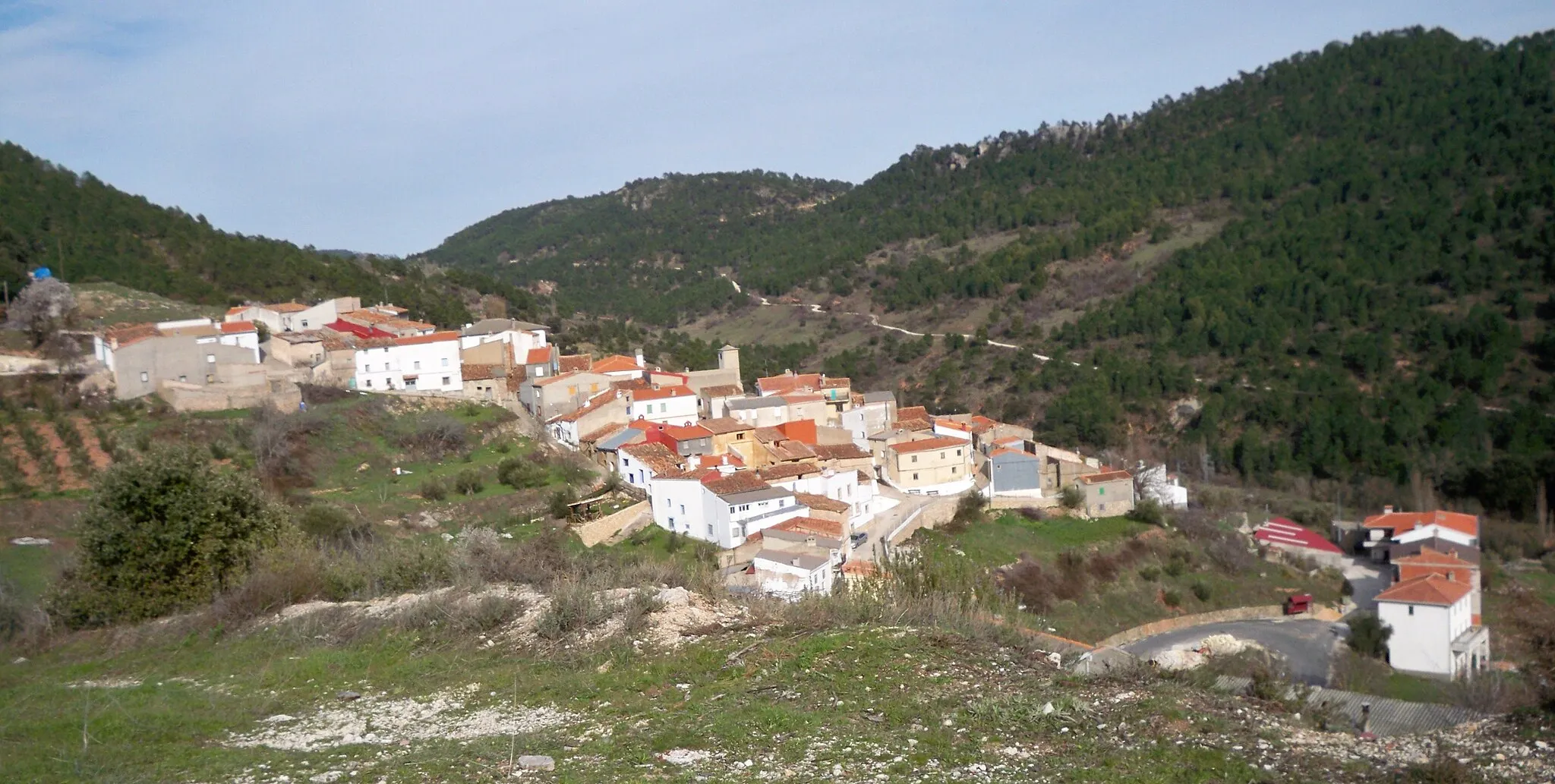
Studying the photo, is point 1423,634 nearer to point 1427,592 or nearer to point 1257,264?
point 1427,592

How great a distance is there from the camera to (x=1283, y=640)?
25.0m

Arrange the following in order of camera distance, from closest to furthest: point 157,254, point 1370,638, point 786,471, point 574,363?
point 1370,638, point 786,471, point 574,363, point 157,254

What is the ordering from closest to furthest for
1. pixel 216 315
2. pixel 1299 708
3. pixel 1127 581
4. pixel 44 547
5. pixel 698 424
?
pixel 1299 708
pixel 44 547
pixel 1127 581
pixel 698 424
pixel 216 315

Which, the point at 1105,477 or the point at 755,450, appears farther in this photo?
the point at 1105,477

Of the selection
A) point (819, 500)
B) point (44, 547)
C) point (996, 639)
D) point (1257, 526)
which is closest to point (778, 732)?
point (996, 639)

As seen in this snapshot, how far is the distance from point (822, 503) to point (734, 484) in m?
2.46

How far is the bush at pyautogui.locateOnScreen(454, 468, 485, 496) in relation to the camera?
23953mm

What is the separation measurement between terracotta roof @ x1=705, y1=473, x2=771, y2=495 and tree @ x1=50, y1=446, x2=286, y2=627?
13224mm

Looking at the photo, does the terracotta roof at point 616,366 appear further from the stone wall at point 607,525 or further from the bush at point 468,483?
the stone wall at point 607,525

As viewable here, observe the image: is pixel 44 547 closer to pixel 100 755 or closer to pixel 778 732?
pixel 100 755

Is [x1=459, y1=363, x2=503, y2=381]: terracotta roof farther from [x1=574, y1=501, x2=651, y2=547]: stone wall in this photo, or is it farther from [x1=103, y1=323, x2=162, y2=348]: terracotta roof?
[x1=574, y1=501, x2=651, y2=547]: stone wall

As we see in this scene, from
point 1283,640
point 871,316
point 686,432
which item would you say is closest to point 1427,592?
point 1283,640

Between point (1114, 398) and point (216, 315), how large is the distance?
36498mm

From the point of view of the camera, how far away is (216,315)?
37.1 m
